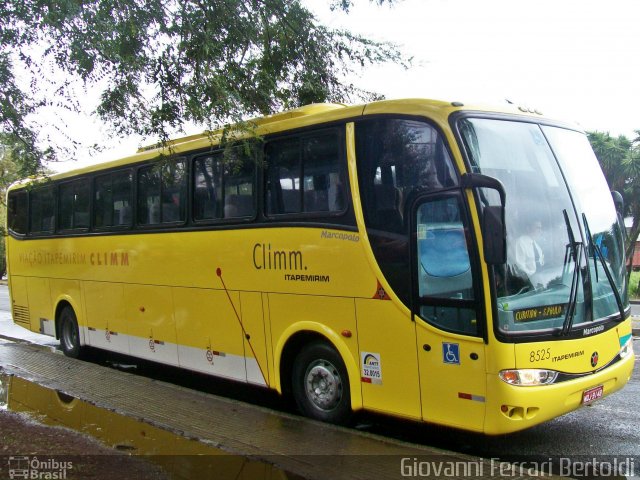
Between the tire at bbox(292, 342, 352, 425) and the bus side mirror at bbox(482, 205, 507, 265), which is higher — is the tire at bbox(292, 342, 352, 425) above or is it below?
below

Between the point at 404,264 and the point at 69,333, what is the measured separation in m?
7.86

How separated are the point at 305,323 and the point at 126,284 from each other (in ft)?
13.1

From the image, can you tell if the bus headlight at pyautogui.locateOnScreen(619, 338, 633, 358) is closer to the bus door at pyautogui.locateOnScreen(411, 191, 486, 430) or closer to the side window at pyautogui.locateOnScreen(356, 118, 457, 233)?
the bus door at pyautogui.locateOnScreen(411, 191, 486, 430)

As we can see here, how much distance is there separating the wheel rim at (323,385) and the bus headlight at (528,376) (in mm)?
1984

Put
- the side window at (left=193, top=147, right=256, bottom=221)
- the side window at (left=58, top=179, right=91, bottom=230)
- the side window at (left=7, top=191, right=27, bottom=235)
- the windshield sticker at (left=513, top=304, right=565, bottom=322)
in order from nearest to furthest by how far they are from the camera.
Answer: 1. the windshield sticker at (left=513, top=304, right=565, bottom=322)
2. the side window at (left=193, top=147, right=256, bottom=221)
3. the side window at (left=58, top=179, right=91, bottom=230)
4. the side window at (left=7, top=191, right=27, bottom=235)

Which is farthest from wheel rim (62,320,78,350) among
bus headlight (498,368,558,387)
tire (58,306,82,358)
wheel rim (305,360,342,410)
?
bus headlight (498,368,558,387)

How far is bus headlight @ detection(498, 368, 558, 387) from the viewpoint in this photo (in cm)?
487

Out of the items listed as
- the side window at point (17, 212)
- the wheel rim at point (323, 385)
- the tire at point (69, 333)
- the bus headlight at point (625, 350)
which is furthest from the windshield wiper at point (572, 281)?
the side window at point (17, 212)

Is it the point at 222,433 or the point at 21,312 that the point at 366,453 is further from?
the point at 21,312

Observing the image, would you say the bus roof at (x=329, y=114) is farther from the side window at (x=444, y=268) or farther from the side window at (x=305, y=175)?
the side window at (x=444, y=268)

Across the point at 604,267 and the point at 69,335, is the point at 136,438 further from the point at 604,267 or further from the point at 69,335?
the point at 69,335

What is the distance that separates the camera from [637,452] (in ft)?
18.1

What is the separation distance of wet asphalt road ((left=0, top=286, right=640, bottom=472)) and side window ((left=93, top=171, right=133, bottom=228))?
3914 millimetres

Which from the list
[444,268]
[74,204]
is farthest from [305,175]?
[74,204]
